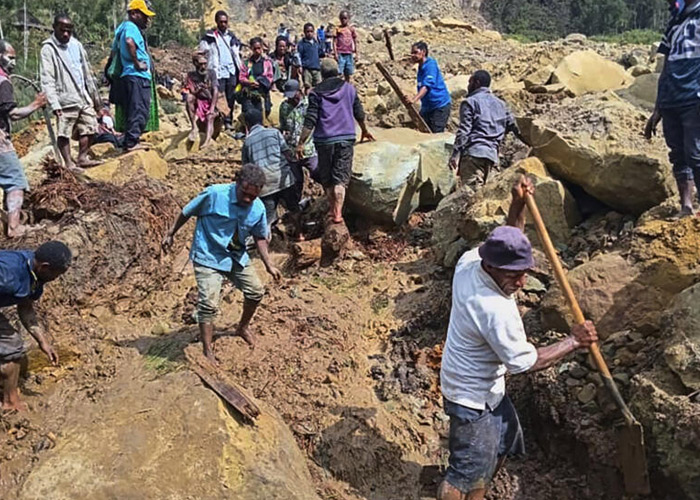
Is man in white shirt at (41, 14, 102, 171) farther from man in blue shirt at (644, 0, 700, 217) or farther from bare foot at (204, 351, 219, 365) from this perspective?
man in blue shirt at (644, 0, 700, 217)

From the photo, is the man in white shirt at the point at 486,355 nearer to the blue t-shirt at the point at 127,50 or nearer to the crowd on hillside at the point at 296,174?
the crowd on hillside at the point at 296,174

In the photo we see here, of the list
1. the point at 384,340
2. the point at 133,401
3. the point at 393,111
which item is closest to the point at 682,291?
the point at 384,340

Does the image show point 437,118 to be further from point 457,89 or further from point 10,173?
point 10,173

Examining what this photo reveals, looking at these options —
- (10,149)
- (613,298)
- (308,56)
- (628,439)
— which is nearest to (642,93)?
(613,298)

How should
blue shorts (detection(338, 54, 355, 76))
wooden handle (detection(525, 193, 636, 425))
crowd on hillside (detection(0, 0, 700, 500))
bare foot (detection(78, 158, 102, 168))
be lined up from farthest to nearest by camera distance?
1. blue shorts (detection(338, 54, 355, 76))
2. bare foot (detection(78, 158, 102, 168))
3. wooden handle (detection(525, 193, 636, 425))
4. crowd on hillside (detection(0, 0, 700, 500))

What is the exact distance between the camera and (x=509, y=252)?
2877 millimetres

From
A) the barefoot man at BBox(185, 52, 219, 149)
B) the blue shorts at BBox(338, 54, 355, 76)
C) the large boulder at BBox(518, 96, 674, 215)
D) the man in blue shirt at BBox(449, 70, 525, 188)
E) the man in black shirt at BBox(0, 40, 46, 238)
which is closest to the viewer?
the large boulder at BBox(518, 96, 674, 215)

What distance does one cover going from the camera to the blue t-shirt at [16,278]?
401 cm

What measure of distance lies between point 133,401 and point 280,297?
2.03 meters

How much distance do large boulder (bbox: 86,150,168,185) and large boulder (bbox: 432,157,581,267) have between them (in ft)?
11.8

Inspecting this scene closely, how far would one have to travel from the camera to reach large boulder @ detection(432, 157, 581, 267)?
5.43 m

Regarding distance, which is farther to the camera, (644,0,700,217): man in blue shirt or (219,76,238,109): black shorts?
(219,76,238,109): black shorts

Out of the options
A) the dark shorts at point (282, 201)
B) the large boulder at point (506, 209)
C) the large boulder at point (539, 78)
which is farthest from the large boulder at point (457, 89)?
the large boulder at point (506, 209)

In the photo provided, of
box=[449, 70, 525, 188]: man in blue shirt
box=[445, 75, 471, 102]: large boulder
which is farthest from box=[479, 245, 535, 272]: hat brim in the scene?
box=[445, 75, 471, 102]: large boulder
